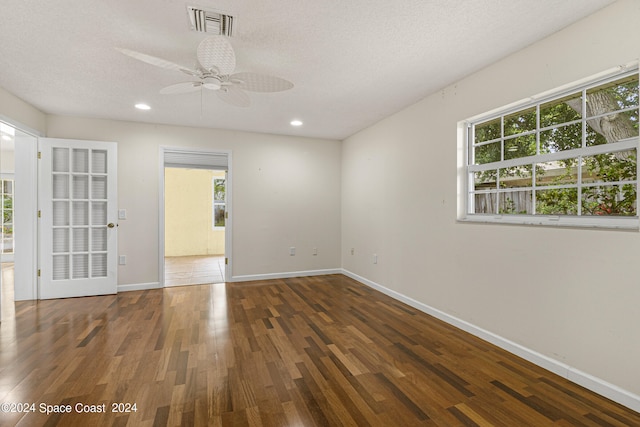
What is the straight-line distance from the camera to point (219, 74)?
2.21 meters

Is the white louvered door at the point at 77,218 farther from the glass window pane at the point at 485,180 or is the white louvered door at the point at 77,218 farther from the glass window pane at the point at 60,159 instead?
the glass window pane at the point at 485,180

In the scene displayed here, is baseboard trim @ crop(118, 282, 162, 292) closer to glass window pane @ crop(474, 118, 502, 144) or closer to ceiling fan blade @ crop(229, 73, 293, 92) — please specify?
ceiling fan blade @ crop(229, 73, 293, 92)

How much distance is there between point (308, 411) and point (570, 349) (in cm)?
191

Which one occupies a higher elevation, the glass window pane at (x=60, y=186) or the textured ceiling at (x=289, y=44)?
the textured ceiling at (x=289, y=44)

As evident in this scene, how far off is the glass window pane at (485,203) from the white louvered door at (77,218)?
481cm

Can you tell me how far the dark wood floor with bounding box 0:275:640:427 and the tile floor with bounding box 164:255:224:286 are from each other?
1502mm

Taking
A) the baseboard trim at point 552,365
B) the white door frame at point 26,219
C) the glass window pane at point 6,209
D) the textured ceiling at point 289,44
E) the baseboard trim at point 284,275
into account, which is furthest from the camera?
the glass window pane at point 6,209

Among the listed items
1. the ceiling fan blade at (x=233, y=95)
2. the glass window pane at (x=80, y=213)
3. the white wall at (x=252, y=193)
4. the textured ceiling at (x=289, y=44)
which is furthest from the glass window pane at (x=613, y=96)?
the glass window pane at (x=80, y=213)

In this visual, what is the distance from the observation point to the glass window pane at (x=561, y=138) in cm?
221

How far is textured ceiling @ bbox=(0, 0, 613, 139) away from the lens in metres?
1.94

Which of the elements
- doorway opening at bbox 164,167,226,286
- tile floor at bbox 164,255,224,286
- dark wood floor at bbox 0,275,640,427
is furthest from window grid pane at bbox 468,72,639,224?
doorway opening at bbox 164,167,226,286

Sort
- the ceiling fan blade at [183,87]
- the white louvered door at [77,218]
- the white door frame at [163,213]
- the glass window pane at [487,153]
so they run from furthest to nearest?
the white door frame at [163,213]
the white louvered door at [77,218]
the glass window pane at [487,153]
the ceiling fan blade at [183,87]

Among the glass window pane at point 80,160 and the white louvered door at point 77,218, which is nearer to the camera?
the white louvered door at point 77,218

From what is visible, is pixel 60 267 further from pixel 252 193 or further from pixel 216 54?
pixel 216 54
